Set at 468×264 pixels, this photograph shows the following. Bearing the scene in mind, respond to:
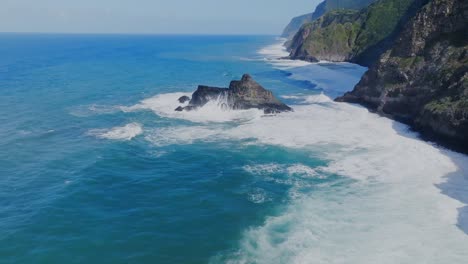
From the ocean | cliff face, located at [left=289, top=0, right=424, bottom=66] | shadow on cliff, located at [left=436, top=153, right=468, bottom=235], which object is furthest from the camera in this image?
cliff face, located at [left=289, top=0, right=424, bottom=66]

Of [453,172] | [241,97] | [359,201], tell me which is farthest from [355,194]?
[241,97]

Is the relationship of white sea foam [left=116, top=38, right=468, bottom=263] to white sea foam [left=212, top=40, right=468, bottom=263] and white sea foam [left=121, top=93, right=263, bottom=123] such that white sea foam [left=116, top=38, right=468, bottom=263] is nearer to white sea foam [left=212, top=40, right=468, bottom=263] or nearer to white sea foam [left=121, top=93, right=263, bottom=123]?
white sea foam [left=212, top=40, right=468, bottom=263]

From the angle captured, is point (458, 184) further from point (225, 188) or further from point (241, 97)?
point (241, 97)

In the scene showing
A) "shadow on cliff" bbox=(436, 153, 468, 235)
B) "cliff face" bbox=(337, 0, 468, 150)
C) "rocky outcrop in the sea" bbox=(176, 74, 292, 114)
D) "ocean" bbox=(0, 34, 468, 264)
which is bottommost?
"ocean" bbox=(0, 34, 468, 264)

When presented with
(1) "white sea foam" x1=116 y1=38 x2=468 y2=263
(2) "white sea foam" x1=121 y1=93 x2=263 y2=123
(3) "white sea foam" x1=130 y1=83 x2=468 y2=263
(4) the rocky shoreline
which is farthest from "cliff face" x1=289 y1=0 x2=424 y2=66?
(3) "white sea foam" x1=130 y1=83 x2=468 y2=263

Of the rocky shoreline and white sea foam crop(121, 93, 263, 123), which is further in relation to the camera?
white sea foam crop(121, 93, 263, 123)

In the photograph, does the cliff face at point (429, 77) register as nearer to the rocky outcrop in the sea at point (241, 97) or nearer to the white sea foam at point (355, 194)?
the white sea foam at point (355, 194)
